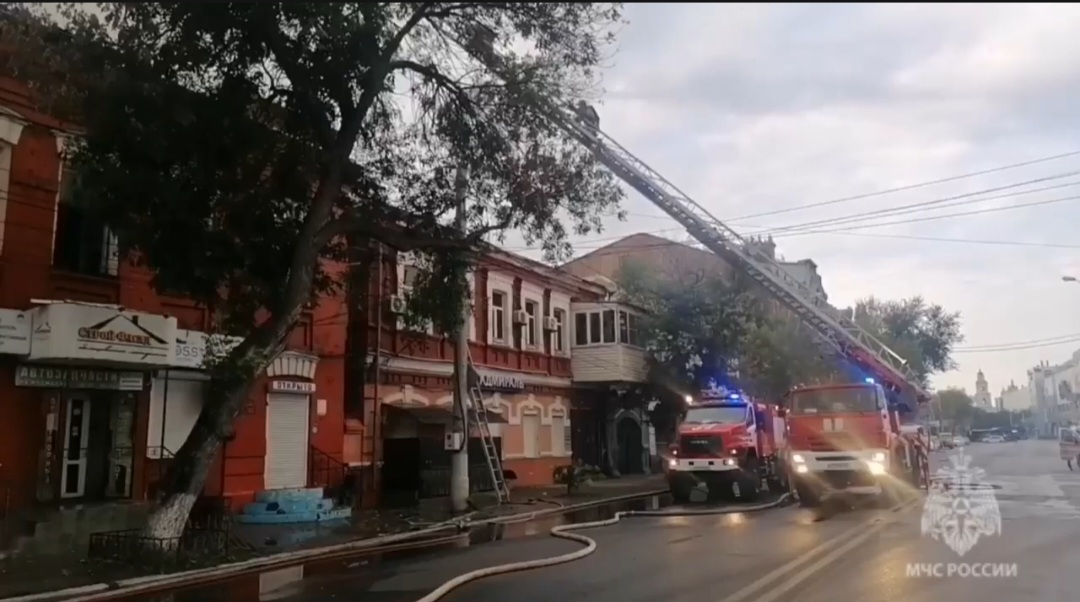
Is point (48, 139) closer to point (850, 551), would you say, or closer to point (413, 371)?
point (413, 371)

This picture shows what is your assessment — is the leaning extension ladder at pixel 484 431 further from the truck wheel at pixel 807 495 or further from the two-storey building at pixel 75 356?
the truck wheel at pixel 807 495

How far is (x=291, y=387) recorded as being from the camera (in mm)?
21625

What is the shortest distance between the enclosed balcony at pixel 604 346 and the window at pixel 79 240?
68.7ft

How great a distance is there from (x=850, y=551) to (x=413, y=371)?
15.4 meters

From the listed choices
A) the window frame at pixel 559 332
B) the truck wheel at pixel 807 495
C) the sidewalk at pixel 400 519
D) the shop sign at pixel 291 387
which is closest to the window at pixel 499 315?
the window frame at pixel 559 332

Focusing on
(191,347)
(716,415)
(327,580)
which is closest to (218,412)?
(327,580)

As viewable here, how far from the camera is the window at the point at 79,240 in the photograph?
16984 millimetres

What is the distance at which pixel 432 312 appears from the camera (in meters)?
17.5

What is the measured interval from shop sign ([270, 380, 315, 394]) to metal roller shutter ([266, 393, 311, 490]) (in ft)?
0.71

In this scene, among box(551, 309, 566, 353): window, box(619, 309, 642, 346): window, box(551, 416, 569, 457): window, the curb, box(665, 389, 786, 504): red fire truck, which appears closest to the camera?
the curb

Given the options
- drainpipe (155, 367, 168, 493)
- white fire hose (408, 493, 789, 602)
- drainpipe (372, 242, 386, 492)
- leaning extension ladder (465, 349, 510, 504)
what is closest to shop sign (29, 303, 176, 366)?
drainpipe (155, 367, 168, 493)

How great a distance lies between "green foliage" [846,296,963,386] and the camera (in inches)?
1280

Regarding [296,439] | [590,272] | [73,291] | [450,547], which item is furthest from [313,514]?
[590,272]

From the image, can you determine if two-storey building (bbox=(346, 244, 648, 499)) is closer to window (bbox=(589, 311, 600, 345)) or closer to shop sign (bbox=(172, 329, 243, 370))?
window (bbox=(589, 311, 600, 345))
